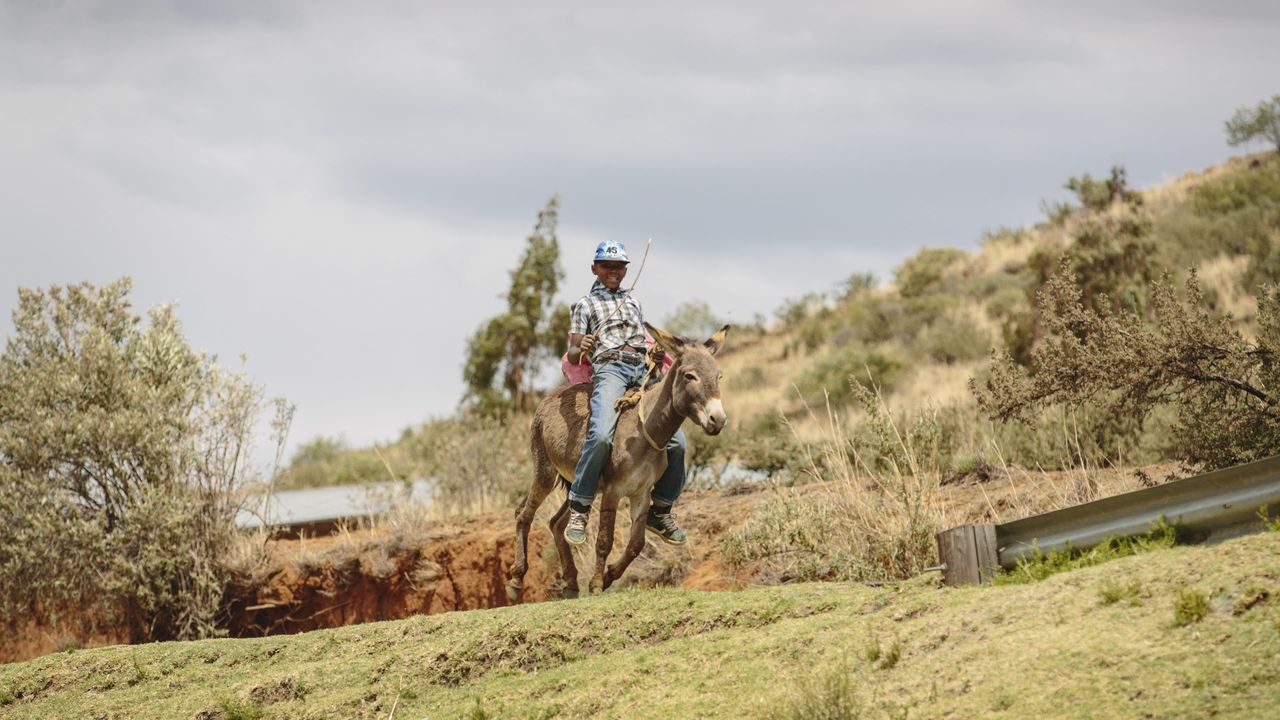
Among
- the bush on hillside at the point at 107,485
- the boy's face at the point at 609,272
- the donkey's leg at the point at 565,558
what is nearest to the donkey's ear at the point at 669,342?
the boy's face at the point at 609,272

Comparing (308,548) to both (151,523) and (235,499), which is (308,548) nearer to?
(235,499)

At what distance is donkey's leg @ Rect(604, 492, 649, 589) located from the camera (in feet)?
31.9

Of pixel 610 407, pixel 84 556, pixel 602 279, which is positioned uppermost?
pixel 602 279

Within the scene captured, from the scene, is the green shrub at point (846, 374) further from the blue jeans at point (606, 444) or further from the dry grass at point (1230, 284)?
the blue jeans at point (606, 444)

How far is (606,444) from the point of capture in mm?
9727

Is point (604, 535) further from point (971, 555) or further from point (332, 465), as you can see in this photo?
point (332, 465)

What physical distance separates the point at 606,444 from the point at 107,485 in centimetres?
804

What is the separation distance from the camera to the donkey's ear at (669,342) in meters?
9.48

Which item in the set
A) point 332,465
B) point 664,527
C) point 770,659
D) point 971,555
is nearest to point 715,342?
point 664,527

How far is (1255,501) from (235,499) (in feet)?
41.0

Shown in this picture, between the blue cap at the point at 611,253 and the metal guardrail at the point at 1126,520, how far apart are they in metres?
4.26

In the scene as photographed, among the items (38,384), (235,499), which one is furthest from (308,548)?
(38,384)

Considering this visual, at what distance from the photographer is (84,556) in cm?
1380

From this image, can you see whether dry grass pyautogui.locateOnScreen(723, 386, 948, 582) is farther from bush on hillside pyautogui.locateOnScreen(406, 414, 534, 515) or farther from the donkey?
bush on hillside pyautogui.locateOnScreen(406, 414, 534, 515)
